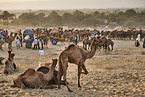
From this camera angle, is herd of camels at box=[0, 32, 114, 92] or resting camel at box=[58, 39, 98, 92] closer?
herd of camels at box=[0, 32, 114, 92]

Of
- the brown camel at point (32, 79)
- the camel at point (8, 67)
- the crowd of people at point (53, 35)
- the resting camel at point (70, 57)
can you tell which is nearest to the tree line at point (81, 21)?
the crowd of people at point (53, 35)

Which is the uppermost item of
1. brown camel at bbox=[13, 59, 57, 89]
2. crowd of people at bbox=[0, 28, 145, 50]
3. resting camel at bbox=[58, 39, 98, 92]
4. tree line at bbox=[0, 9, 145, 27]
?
tree line at bbox=[0, 9, 145, 27]

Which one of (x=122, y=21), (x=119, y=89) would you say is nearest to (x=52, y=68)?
(x=119, y=89)

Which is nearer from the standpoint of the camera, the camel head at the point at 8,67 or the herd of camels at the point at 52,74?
the herd of camels at the point at 52,74

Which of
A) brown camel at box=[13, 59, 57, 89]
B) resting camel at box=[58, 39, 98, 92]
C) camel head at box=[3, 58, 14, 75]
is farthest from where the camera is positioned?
camel head at box=[3, 58, 14, 75]

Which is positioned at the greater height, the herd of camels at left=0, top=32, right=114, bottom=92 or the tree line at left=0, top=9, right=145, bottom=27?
the tree line at left=0, top=9, right=145, bottom=27

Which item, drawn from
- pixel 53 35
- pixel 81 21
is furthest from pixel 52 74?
pixel 81 21

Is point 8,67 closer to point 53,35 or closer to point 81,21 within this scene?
point 53,35

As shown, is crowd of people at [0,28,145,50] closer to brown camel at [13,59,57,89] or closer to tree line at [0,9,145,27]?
brown camel at [13,59,57,89]

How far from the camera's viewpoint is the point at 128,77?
9.34 m

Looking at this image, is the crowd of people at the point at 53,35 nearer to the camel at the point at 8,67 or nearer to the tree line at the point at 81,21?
the camel at the point at 8,67

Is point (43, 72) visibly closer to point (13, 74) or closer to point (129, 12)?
point (13, 74)

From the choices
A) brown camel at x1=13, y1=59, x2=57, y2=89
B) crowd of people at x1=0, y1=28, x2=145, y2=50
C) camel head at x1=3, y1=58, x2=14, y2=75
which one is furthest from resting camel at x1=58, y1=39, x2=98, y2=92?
crowd of people at x1=0, y1=28, x2=145, y2=50

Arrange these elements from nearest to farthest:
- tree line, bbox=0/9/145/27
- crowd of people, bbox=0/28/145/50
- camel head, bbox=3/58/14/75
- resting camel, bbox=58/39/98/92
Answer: resting camel, bbox=58/39/98/92 → camel head, bbox=3/58/14/75 → crowd of people, bbox=0/28/145/50 → tree line, bbox=0/9/145/27
